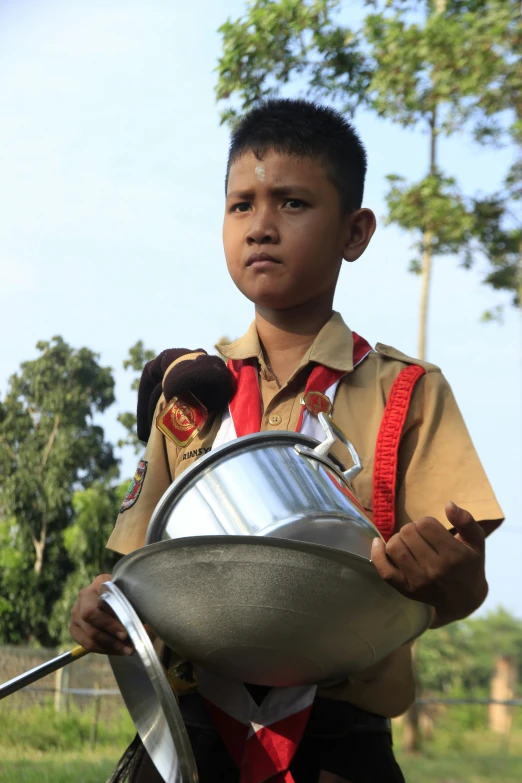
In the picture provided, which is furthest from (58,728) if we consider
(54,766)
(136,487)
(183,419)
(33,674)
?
(33,674)

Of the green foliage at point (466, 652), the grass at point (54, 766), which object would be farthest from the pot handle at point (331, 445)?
the green foliage at point (466, 652)

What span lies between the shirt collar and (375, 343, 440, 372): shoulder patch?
0.07 meters

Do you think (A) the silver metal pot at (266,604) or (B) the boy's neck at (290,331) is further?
(B) the boy's neck at (290,331)

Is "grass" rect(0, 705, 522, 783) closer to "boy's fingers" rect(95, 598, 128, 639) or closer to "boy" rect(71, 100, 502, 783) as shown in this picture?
"boy" rect(71, 100, 502, 783)

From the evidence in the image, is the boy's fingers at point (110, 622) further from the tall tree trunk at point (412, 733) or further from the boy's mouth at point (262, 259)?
the tall tree trunk at point (412, 733)

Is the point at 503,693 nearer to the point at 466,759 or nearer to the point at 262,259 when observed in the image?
the point at 466,759

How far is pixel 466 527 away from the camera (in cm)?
115

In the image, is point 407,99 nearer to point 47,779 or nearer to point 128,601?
point 47,779

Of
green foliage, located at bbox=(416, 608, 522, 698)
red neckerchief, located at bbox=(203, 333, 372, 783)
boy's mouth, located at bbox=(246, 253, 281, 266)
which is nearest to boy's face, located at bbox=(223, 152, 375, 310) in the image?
boy's mouth, located at bbox=(246, 253, 281, 266)

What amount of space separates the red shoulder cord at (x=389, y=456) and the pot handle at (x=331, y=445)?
103mm

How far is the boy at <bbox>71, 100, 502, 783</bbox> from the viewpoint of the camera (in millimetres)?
1390

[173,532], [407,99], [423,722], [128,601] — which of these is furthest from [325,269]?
[423,722]

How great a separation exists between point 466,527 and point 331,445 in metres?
0.25

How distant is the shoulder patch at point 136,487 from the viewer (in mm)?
1614
